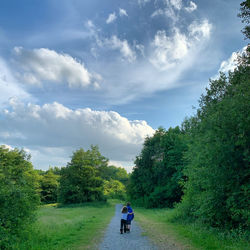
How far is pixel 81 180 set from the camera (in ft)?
193

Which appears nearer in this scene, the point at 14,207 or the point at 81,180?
the point at 14,207

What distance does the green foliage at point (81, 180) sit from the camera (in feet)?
188

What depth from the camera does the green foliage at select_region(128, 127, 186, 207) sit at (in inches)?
1572

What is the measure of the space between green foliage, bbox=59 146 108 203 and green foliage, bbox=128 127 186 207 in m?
12.8

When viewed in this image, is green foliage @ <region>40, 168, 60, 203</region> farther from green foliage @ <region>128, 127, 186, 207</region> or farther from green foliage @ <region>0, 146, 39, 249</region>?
green foliage @ <region>0, 146, 39, 249</region>

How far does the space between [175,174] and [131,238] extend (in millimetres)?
27724

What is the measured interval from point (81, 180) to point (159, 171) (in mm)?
24341

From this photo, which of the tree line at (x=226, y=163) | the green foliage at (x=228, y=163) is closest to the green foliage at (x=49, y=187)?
the tree line at (x=226, y=163)

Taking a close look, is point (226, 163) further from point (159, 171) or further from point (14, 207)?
point (159, 171)

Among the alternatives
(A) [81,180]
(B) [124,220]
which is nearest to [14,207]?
(B) [124,220]

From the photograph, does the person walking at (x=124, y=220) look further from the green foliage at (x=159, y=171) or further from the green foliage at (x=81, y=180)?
the green foliage at (x=81, y=180)

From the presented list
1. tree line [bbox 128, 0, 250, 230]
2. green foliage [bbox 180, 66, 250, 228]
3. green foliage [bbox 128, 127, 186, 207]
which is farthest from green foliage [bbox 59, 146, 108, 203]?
green foliage [bbox 180, 66, 250, 228]

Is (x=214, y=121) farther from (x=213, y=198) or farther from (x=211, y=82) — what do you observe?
(x=211, y=82)

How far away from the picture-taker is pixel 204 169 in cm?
1330
